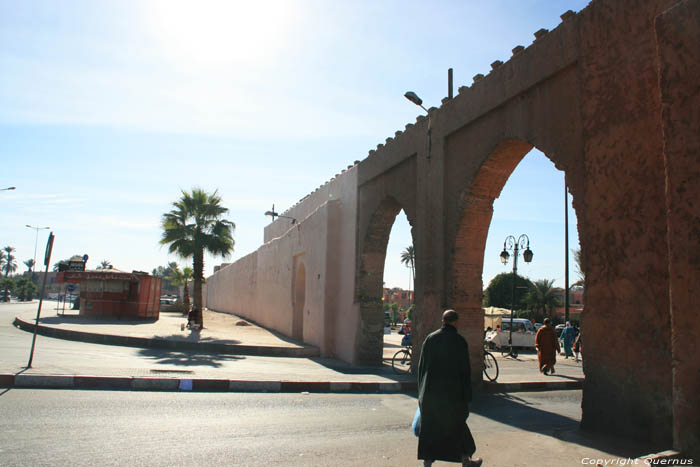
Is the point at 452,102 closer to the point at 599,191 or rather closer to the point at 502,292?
the point at 599,191

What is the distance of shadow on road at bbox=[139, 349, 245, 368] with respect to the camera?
479 inches

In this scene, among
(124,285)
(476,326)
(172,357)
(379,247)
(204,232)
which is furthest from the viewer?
(124,285)

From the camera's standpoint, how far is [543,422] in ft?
24.2

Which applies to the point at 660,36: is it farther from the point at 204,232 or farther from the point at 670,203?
the point at 204,232

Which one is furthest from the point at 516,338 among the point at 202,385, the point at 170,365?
the point at 202,385

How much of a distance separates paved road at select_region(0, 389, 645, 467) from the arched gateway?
105 cm

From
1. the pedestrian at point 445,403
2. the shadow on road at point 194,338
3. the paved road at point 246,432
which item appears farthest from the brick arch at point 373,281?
the pedestrian at point 445,403

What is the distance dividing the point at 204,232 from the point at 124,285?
5654mm

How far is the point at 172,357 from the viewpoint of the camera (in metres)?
13.4

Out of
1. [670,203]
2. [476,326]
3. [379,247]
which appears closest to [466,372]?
[670,203]

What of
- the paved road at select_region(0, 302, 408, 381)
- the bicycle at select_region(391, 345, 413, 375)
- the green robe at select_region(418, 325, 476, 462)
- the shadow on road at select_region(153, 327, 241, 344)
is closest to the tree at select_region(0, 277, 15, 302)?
the shadow on road at select_region(153, 327, 241, 344)

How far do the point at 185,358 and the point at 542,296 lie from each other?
42347mm

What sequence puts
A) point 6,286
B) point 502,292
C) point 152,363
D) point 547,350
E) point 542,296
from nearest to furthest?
point 152,363
point 547,350
point 542,296
point 502,292
point 6,286

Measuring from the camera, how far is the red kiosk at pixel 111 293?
84.9 ft
